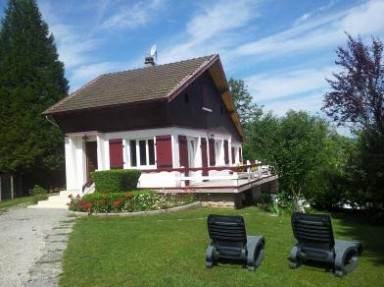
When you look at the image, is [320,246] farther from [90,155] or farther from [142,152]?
[90,155]

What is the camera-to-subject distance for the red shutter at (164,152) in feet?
63.4

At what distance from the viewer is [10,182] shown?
2492cm

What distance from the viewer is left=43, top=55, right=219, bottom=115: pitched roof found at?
19.9 meters

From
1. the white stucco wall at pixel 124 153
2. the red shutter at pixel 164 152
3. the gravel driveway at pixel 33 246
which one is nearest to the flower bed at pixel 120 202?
the gravel driveway at pixel 33 246

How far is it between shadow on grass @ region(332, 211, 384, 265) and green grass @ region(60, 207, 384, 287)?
18 millimetres

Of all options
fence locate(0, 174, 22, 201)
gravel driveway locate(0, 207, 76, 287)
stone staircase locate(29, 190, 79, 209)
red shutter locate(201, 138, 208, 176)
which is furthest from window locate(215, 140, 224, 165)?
fence locate(0, 174, 22, 201)

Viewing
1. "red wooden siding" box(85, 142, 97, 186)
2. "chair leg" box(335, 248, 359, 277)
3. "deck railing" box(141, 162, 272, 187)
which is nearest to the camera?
"chair leg" box(335, 248, 359, 277)

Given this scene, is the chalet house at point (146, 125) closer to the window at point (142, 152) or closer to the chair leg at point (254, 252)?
the window at point (142, 152)

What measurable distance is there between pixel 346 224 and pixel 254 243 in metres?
6.67

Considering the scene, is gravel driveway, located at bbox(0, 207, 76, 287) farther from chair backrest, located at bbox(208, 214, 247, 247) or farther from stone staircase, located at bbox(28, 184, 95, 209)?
chair backrest, located at bbox(208, 214, 247, 247)

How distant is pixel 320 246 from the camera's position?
7.63m

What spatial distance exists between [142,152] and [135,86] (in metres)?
3.45

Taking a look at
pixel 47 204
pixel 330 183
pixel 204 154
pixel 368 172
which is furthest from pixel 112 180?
pixel 368 172

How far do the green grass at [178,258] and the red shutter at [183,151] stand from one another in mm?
6794
